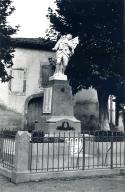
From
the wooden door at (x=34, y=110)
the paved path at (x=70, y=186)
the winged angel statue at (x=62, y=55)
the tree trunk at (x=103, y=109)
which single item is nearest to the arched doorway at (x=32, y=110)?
the wooden door at (x=34, y=110)

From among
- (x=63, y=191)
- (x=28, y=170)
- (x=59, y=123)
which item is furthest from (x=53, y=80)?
(x=63, y=191)

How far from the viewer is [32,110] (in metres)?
23.1

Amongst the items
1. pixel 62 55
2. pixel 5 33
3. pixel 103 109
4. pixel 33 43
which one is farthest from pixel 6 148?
pixel 33 43

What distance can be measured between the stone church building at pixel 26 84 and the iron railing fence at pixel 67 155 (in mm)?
10082

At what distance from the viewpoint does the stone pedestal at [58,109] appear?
14281mm

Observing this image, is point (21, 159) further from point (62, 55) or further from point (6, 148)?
point (62, 55)

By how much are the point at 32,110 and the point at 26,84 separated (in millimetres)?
1805

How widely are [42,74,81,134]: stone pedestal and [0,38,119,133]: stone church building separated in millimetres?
7215

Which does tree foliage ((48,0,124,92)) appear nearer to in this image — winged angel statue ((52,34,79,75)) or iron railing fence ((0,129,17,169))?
winged angel statue ((52,34,79,75))

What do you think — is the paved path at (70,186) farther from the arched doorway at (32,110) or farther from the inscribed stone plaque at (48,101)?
the arched doorway at (32,110)

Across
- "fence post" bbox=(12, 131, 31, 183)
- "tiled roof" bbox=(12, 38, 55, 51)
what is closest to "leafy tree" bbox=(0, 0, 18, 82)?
"tiled roof" bbox=(12, 38, 55, 51)

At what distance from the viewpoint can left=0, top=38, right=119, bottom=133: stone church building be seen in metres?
22.1

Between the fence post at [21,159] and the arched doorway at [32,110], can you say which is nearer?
the fence post at [21,159]

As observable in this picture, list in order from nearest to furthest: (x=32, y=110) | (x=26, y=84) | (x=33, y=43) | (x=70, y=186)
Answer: (x=70, y=186), (x=26, y=84), (x=33, y=43), (x=32, y=110)
